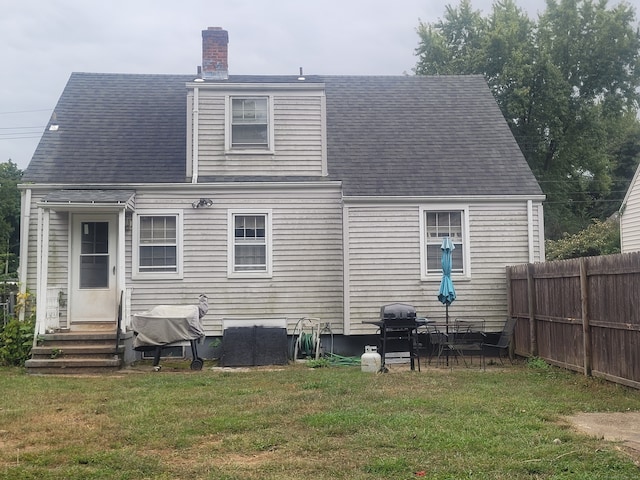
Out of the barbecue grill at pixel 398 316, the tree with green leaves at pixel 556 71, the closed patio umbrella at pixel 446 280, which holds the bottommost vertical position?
the barbecue grill at pixel 398 316

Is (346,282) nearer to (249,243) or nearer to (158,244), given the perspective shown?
(249,243)

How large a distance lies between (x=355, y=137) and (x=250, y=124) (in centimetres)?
248

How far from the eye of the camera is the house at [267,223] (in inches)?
511

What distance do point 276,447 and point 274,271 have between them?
7512mm

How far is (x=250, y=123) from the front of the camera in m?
13.5

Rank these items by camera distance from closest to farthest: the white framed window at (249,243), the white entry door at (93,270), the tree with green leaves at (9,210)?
the white entry door at (93,270) → the white framed window at (249,243) → the tree with green leaves at (9,210)

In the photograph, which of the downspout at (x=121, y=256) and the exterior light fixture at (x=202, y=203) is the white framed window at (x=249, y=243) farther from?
the downspout at (x=121, y=256)

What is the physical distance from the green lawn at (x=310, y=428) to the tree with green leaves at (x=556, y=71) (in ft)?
69.7

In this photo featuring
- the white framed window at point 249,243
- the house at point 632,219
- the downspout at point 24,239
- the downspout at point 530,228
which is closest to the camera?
the downspout at point 24,239

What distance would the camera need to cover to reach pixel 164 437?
20.4 feet

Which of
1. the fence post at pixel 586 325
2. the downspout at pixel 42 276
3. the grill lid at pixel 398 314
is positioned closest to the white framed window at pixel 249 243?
the grill lid at pixel 398 314

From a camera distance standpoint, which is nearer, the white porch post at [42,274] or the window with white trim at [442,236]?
the white porch post at [42,274]

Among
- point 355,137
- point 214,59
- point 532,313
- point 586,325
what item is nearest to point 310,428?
point 586,325

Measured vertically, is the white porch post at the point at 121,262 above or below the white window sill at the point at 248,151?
below
